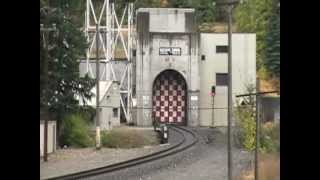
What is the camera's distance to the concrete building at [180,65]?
24.5m

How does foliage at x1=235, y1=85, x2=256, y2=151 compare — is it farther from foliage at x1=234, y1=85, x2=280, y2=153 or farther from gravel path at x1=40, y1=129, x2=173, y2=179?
gravel path at x1=40, y1=129, x2=173, y2=179

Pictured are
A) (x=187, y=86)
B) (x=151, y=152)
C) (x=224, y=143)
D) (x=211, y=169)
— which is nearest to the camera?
(x=211, y=169)

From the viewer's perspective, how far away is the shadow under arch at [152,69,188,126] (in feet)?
79.7

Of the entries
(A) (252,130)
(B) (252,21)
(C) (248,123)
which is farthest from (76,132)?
(B) (252,21)

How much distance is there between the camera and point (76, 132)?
15.2 m

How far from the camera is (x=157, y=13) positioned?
2536 centimetres

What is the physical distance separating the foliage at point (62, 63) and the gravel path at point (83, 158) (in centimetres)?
109

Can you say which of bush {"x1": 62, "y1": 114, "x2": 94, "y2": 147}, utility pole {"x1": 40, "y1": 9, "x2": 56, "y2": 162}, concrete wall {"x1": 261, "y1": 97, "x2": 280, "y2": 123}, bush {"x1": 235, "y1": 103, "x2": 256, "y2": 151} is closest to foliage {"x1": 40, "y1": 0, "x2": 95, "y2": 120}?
utility pole {"x1": 40, "y1": 9, "x2": 56, "y2": 162}

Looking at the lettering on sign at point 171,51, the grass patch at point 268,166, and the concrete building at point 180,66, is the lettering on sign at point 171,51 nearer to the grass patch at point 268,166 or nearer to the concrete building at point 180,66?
the concrete building at point 180,66

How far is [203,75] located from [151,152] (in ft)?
38.3

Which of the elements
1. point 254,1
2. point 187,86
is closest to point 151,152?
point 254,1

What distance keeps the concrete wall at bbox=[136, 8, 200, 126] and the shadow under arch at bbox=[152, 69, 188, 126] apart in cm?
33
